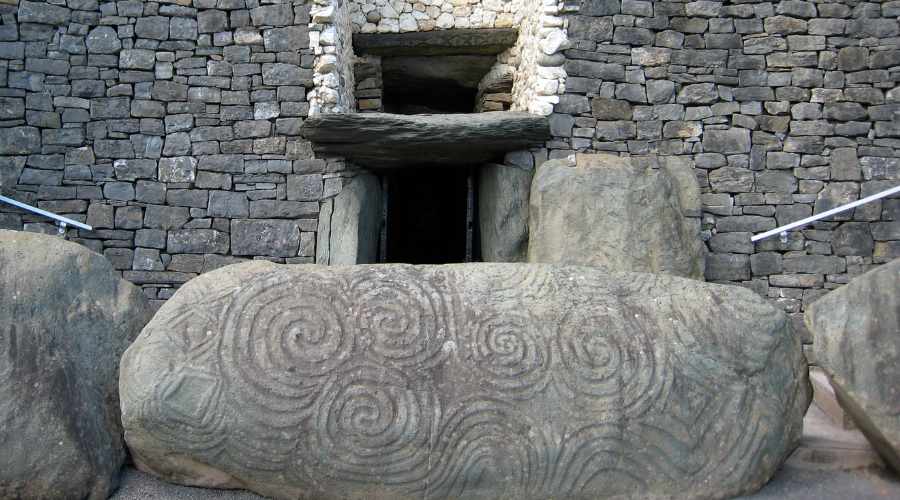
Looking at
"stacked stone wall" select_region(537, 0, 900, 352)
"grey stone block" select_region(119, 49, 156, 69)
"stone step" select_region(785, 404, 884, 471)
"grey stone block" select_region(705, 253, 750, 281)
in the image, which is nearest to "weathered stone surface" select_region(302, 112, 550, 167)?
"stacked stone wall" select_region(537, 0, 900, 352)

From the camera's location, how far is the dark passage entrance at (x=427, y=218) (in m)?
8.11

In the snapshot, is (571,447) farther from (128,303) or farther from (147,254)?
(147,254)

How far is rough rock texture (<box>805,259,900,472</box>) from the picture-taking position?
267 centimetres

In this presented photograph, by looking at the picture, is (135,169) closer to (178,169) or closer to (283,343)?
(178,169)

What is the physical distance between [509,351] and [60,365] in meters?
1.75

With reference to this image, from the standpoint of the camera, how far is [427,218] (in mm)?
8445

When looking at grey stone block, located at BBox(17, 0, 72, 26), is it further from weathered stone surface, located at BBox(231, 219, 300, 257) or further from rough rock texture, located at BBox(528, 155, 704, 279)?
rough rock texture, located at BBox(528, 155, 704, 279)

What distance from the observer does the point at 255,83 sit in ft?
18.2

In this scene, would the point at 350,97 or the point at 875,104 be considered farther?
the point at 350,97

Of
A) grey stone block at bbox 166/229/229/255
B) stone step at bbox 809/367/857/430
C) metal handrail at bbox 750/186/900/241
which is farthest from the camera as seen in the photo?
grey stone block at bbox 166/229/229/255

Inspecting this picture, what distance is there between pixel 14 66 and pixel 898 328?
6.16m

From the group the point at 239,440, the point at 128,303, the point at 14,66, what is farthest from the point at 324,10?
the point at 239,440

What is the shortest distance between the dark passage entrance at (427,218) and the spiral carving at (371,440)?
5431 millimetres

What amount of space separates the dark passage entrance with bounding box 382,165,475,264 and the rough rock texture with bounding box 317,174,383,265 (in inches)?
90.5
